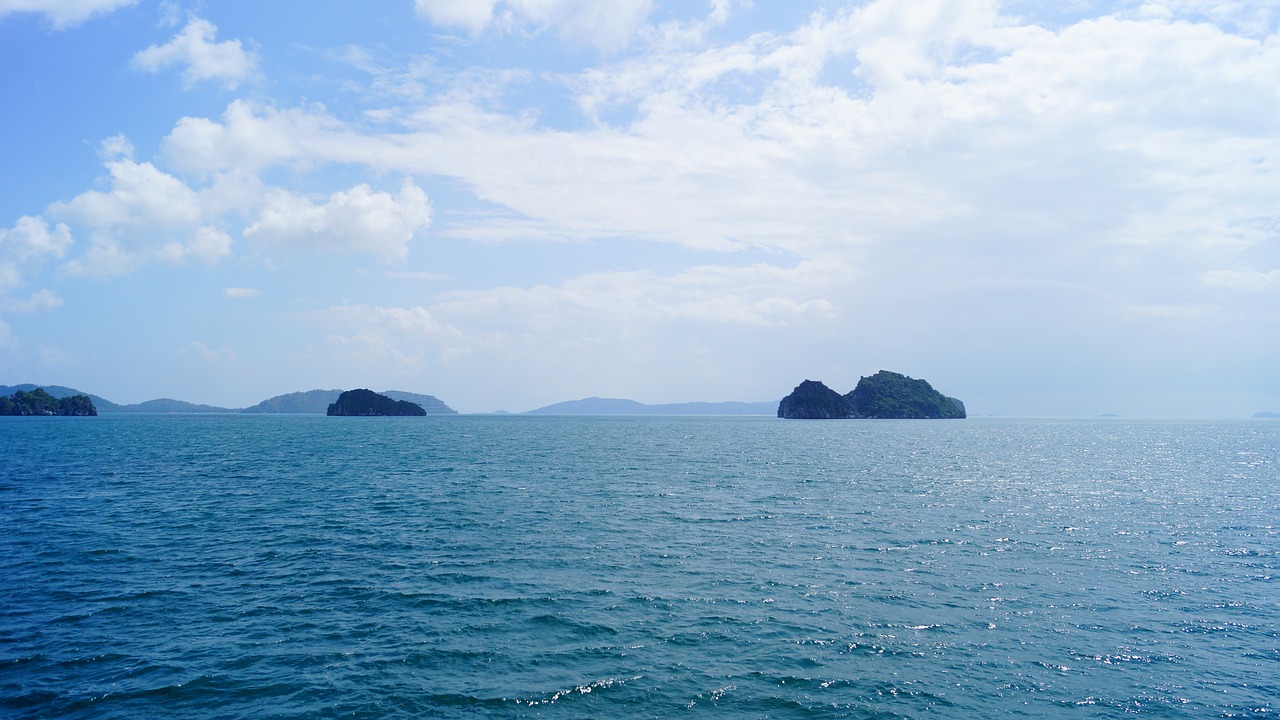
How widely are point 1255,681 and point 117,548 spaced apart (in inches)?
2109

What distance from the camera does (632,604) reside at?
29.0 meters

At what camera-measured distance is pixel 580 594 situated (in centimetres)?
3047

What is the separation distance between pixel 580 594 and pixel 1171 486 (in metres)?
72.8

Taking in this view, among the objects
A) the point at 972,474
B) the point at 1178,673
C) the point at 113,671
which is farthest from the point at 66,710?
the point at 972,474

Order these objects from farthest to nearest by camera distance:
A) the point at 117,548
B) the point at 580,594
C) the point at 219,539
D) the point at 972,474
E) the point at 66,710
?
the point at 972,474
the point at 219,539
the point at 117,548
the point at 580,594
the point at 66,710

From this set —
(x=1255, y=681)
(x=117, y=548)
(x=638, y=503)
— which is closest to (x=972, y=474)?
(x=638, y=503)

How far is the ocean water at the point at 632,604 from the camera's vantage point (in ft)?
68.8

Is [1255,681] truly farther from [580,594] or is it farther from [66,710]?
[66,710]

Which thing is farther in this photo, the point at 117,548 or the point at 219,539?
the point at 219,539

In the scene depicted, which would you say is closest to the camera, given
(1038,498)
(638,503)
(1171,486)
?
(638,503)

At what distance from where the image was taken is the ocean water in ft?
68.8

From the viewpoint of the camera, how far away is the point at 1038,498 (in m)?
61.7

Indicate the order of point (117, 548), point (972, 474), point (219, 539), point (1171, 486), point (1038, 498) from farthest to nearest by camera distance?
point (972, 474) < point (1171, 486) < point (1038, 498) < point (219, 539) < point (117, 548)

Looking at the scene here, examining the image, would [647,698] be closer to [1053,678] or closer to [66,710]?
[1053,678]
